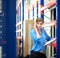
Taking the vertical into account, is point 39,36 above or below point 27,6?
below

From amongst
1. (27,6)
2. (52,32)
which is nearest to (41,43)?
(52,32)

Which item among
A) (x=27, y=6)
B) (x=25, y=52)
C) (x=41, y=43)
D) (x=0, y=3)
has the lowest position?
(x=25, y=52)

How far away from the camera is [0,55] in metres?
1.37

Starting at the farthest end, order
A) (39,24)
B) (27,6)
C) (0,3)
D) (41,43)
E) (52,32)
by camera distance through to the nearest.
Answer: (27,6) → (52,32) → (39,24) → (41,43) → (0,3)

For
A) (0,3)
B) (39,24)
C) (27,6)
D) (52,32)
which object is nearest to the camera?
(0,3)

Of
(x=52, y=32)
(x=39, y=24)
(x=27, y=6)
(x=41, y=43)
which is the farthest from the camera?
(x=27, y=6)

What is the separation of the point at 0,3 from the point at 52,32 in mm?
3439

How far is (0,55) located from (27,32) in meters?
3.58

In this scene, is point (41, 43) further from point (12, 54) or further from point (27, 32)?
point (12, 54)

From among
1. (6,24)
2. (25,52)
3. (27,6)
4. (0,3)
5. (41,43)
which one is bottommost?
(25,52)

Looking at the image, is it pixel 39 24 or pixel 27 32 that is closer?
pixel 39 24

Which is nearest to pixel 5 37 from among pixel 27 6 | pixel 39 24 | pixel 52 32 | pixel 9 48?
pixel 9 48

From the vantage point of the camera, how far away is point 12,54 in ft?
4.60

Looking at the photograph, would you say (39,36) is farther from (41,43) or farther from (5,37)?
(5,37)
